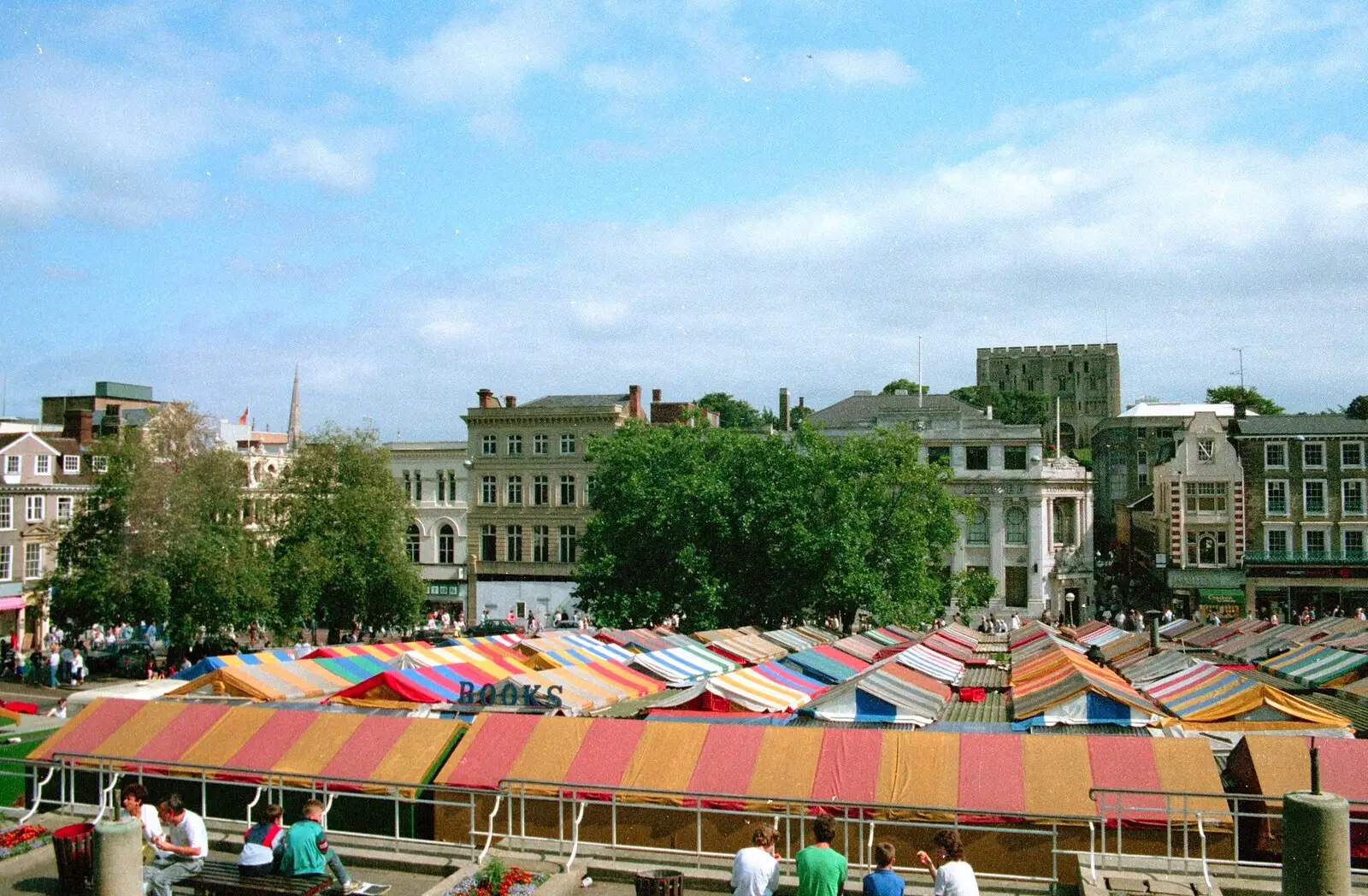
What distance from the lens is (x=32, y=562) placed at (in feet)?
189

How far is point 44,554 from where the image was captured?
59.0 meters

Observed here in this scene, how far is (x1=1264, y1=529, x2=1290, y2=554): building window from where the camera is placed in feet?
201

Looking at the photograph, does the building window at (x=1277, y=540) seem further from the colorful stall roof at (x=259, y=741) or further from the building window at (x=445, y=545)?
the colorful stall roof at (x=259, y=741)

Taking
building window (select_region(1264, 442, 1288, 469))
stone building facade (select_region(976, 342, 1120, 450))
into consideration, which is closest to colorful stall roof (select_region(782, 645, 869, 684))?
building window (select_region(1264, 442, 1288, 469))

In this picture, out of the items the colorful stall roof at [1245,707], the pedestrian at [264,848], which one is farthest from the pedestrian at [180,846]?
the colorful stall roof at [1245,707]

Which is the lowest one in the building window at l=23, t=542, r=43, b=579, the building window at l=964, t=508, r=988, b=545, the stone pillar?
the stone pillar

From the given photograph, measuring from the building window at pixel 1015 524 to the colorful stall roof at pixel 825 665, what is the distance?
1521 inches

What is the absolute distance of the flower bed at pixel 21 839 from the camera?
44.0 ft

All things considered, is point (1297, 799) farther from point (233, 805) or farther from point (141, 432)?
point (141, 432)

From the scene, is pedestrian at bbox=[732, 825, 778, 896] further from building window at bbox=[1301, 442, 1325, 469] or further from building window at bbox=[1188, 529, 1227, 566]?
building window at bbox=[1301, 442, 1325, 469]

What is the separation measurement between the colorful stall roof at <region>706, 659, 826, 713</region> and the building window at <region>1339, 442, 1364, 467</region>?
45452mm

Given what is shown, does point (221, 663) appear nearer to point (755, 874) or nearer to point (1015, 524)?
point (755, 874)

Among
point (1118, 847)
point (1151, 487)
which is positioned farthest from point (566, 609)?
point (1118, 847)

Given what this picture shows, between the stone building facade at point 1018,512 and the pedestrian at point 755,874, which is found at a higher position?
the stone building facade at point 1018,512
